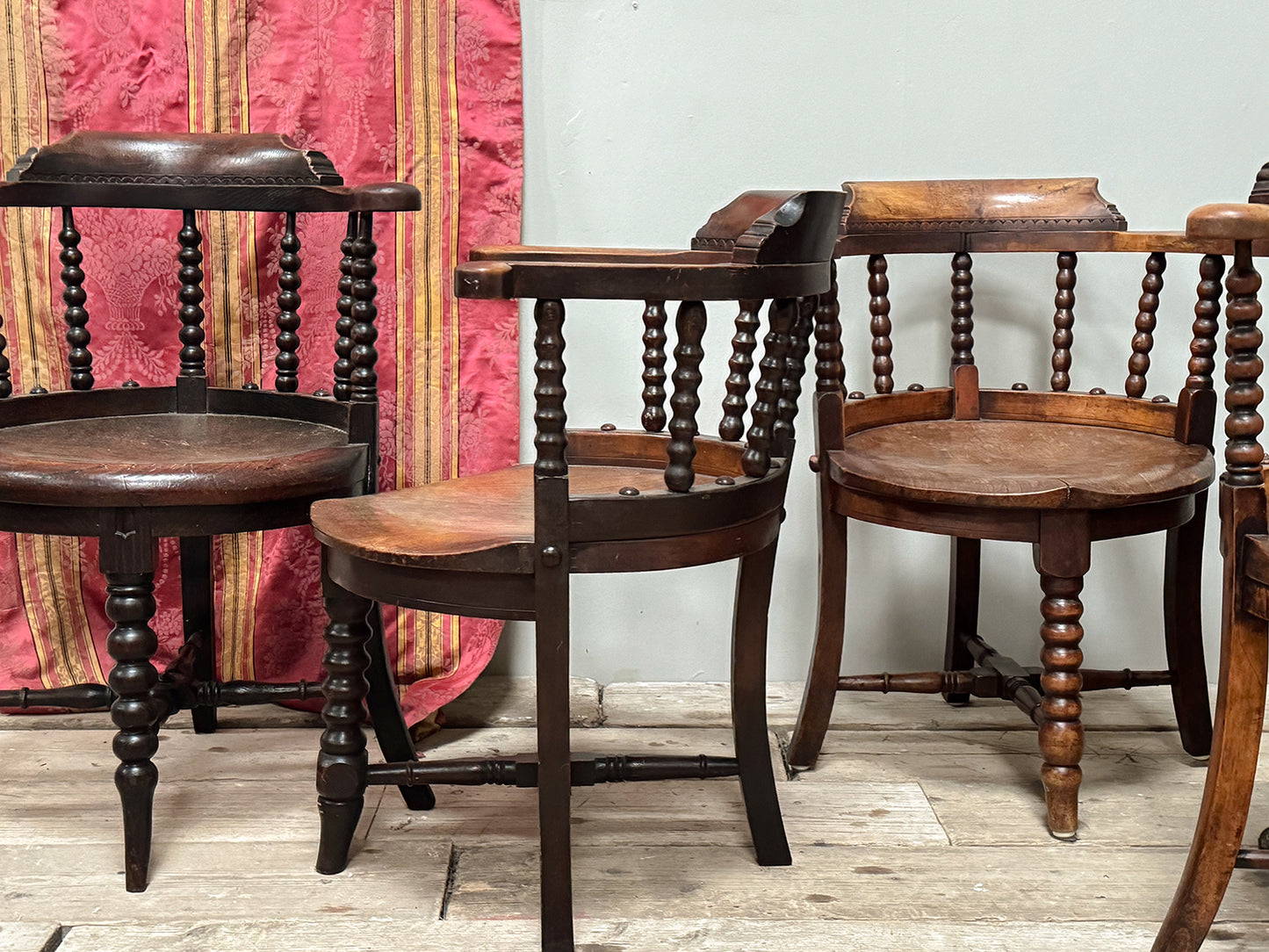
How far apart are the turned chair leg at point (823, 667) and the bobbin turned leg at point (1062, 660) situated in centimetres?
36

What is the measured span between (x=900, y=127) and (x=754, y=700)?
4.02ft

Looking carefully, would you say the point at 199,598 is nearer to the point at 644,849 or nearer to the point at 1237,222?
the point at 644,849

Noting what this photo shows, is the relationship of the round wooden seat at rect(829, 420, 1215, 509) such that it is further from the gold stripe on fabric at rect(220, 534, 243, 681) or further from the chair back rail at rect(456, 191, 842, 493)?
the gold stripe on fabric at rect(220, 534, 243, 681)

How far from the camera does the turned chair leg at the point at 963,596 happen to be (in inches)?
98.5

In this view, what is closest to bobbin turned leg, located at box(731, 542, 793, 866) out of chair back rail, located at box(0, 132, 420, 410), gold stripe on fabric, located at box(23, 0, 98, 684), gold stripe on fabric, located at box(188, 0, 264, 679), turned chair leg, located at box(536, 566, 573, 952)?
turned chair leg, located at box(536, 566, 573, 952)

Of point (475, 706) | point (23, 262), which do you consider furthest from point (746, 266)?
point (23, 262)

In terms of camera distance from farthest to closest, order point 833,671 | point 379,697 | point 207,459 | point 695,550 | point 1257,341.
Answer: point 833,671, point 379,697, point 207,459, point 695,550, point 1257,341

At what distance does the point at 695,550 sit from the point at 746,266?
0.35 m

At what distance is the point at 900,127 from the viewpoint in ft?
8.29

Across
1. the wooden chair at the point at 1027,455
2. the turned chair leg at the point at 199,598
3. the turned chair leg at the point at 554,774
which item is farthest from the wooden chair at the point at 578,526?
the turned chair leg at the point at 199,598

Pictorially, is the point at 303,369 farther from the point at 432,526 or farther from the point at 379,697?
the point at 432,526

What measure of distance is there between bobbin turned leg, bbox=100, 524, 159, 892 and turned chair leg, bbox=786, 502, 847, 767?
1.04 meters

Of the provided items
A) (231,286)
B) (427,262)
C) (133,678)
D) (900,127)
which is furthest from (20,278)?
(900,127)

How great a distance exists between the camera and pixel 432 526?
1.66m
